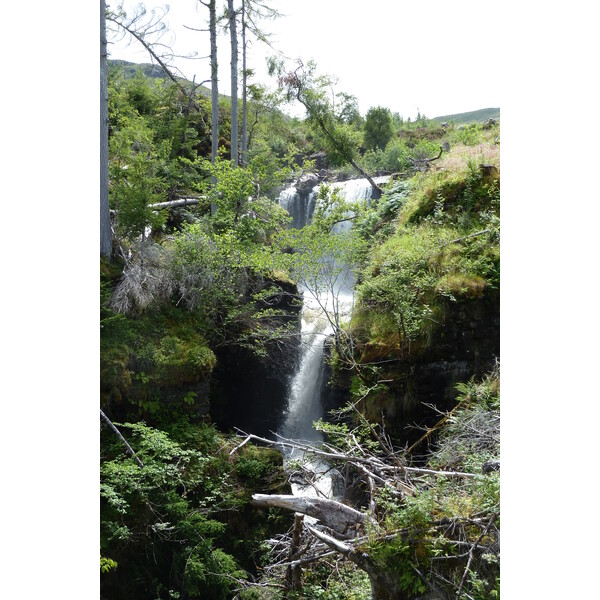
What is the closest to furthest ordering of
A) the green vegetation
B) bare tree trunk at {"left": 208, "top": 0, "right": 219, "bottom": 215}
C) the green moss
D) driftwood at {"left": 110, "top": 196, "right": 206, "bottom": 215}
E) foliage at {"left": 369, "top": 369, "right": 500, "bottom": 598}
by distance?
foliage at {"left": 369, "top": 369, "right": 500, "bottom": 598}, the green vegetation, the green moss, bare tree trunk at {"left": 208, "top": 0, "right": 219, "bottom": 215}, driftwood at {"left": 110, "top": 196, "right": 206, "bottom": 215}

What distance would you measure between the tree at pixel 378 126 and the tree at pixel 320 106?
88 cm

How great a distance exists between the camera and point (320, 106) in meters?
10.2

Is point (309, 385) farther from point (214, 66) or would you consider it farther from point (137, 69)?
point (137, 69)

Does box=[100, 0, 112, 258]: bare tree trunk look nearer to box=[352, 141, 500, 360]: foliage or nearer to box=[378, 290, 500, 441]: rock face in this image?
box=[352, 141, 500, 360]: foliage

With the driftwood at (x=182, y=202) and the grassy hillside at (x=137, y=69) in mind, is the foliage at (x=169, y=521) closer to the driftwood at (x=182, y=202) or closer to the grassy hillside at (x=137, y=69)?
the driftwood at (x=182, y=202)

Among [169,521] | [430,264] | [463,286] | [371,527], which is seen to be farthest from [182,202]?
[371,527]

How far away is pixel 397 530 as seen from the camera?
280 cm

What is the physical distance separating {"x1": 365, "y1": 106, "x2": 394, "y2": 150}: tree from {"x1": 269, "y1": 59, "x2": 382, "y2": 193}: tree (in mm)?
883

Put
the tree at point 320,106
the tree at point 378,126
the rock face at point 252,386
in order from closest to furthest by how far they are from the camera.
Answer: the rock face at point 252,386
the tree at point 320,106
the tree at point 378,126

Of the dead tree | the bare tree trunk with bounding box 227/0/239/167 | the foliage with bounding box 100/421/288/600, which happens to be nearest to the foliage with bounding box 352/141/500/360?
the dead tree

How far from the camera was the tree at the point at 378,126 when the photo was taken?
39.2ft

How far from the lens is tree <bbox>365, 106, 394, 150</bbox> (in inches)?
471

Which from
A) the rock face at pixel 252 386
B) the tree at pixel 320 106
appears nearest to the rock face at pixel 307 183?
the tree at pixel 320 106
